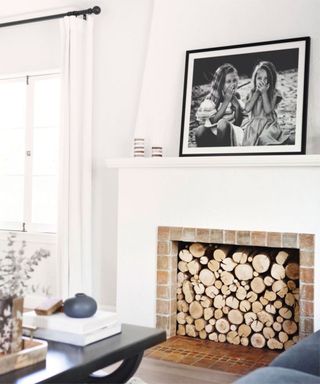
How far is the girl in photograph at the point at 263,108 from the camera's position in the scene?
374cm

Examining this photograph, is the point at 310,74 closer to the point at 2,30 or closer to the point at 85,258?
the point at 85,258

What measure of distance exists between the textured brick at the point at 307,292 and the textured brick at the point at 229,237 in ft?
1.75

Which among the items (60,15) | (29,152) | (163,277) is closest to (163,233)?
(163,277)

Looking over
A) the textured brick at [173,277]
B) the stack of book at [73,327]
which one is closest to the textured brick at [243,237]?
the textured brick at [173,277]

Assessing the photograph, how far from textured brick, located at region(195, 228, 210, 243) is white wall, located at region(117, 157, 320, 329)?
0.10ft

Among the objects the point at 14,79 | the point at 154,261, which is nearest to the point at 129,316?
the point at 154,261

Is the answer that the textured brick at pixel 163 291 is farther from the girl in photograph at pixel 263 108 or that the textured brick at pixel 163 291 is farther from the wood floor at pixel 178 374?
the girl in photograph at pixel 263 108

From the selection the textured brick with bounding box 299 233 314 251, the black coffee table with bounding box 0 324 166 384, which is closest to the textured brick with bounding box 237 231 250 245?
the textured brick with bounding box 299 233 314 251

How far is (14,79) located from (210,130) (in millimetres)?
2114

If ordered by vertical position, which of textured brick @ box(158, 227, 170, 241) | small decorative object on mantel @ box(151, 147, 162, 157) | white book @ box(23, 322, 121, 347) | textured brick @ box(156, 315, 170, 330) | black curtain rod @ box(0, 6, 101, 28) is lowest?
textured brick @ box(156, 315, 170, 330)

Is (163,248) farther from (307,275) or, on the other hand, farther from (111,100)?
(111,100)

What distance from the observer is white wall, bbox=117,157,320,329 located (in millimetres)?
3539

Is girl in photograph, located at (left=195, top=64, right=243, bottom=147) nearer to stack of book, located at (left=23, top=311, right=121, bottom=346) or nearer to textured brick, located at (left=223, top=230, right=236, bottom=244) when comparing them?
textured brick, located at (left=223, top=230, right=236, bottom=244)

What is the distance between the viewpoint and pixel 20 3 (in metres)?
4.80
